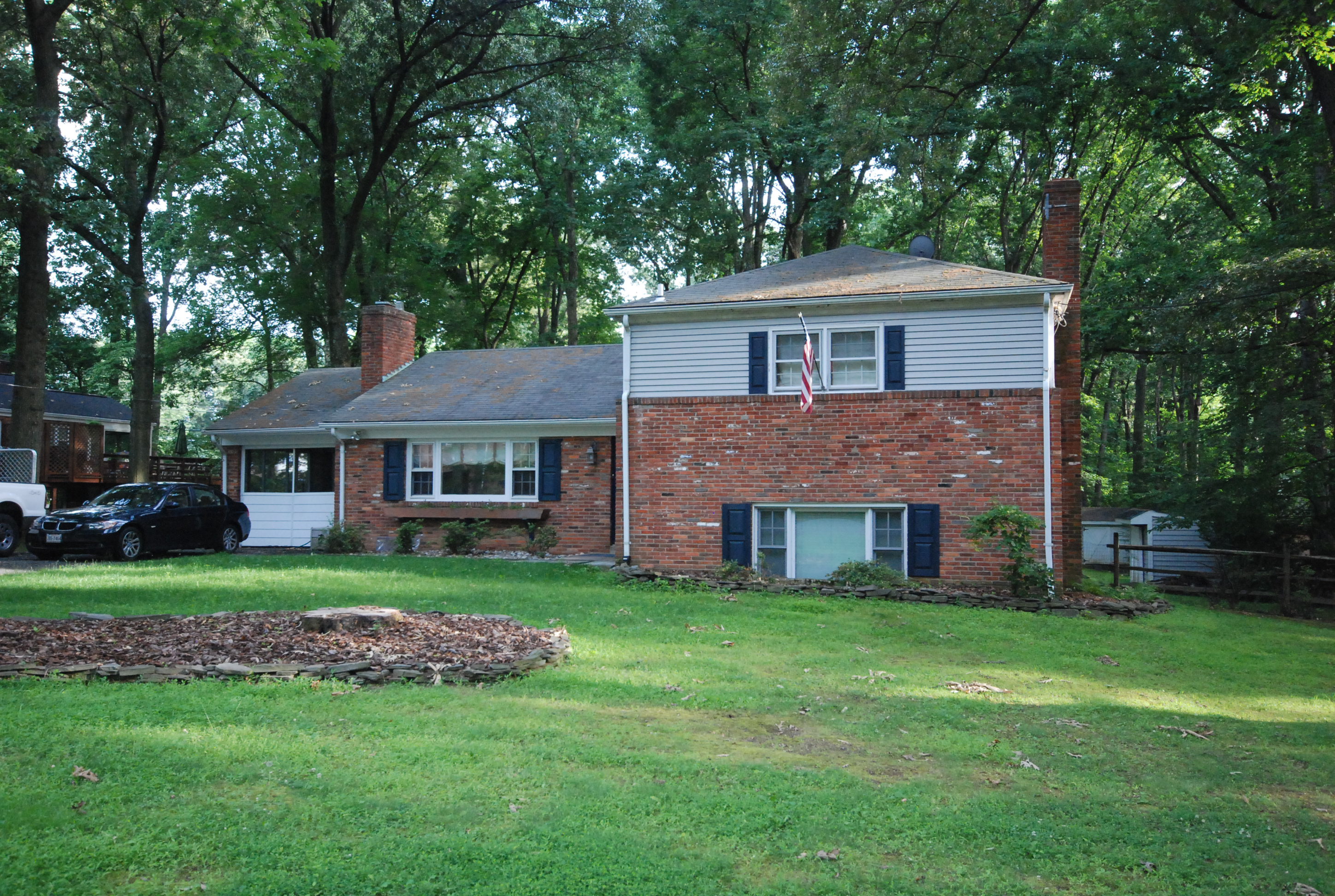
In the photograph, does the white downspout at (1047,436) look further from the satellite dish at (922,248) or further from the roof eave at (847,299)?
the satellite dish at (922,248)

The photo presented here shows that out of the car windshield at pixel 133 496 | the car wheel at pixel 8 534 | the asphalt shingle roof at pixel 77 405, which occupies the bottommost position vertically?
the car wheel at pixel 8 534

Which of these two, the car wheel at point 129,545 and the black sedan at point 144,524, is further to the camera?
the car wheel at point 129,545

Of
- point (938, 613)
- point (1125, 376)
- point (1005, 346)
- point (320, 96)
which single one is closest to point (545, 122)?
point (320, 96)

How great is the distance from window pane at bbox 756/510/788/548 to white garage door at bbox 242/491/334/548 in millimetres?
10847

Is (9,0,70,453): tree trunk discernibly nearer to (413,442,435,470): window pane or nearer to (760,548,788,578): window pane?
(413,442,435,470): window pane

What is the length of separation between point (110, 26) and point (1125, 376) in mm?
38537

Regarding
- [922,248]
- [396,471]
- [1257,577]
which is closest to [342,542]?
[396,471]

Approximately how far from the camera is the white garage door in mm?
21484

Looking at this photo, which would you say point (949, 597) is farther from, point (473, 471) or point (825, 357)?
point (473, 471)

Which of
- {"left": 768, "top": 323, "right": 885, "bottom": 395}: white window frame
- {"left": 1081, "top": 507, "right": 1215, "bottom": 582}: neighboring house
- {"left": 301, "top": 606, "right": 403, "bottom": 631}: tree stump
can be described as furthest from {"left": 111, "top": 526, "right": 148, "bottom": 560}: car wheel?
{"left": 1081, "top": 507, "right": 1215, "bottom": 582}: neighboring house

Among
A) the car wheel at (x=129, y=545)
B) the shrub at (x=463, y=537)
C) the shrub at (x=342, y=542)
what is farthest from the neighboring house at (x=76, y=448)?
the shrub at (x=463, y=537)

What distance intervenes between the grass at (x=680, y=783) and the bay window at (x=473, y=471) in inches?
405

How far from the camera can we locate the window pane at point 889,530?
49.1ft

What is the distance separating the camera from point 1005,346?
14.4 meters
